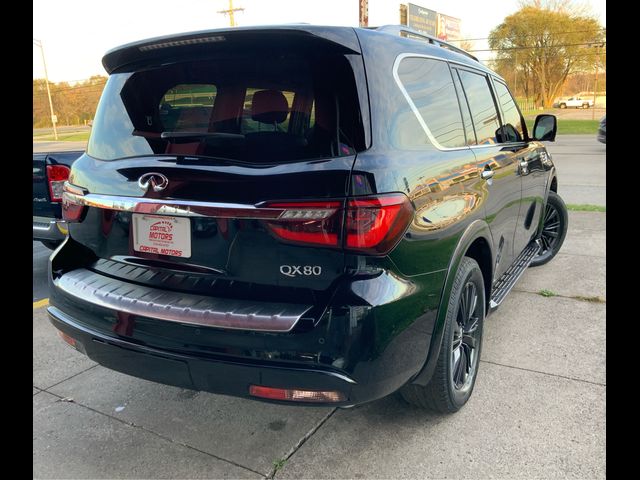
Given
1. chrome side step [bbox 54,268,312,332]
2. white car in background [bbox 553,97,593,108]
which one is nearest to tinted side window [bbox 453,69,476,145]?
chrome side step [bbox 54,268,312,332]

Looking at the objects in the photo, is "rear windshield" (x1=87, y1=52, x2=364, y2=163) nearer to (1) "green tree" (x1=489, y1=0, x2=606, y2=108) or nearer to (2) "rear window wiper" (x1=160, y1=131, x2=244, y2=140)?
(2) "rear window wiper" (x1=160, y1=131, x2=244, y2=140)

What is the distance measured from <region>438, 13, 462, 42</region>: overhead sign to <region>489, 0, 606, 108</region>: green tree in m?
6.74

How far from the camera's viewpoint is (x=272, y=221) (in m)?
1.98

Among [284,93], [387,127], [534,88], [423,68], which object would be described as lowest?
[387,127]

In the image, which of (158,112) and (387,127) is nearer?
(387,127)

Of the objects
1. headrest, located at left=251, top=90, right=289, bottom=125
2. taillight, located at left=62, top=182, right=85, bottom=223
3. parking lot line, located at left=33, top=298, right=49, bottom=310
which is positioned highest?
→ headrest, located at left=251, top=90, right=289, bottom=125

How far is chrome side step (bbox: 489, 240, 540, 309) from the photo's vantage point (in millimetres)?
3463

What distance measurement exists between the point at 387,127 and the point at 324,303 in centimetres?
75

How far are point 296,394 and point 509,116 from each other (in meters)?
3.03

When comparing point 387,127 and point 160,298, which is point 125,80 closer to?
point 160,298

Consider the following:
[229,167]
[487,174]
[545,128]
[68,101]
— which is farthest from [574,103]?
[229,167]
